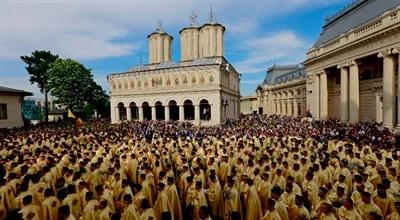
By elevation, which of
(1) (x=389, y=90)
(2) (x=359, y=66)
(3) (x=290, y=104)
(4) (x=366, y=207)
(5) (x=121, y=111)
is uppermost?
(2) (x=359, y=66)

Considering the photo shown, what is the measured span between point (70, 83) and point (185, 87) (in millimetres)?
19612

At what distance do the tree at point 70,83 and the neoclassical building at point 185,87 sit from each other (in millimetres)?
5796

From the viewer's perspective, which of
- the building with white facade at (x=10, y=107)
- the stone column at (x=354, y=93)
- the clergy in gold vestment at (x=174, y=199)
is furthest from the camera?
the building with white facade at (x=10, y=107)

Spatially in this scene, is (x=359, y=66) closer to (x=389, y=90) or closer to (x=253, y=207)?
(x=389, y=90)

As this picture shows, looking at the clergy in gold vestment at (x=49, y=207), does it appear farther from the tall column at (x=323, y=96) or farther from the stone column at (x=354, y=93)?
the tall column at (x=323, y=96)

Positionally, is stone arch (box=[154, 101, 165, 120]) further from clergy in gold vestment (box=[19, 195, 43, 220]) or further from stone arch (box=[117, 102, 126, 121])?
clergy in gold vestment (box=[19, 195, 43, 220])

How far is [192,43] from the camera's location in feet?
Answer: 183

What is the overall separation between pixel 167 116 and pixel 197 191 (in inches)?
1453

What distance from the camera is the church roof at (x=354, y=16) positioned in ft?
83.1

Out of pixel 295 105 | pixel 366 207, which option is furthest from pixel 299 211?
pixel 295 105

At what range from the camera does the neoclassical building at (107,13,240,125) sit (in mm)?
41406

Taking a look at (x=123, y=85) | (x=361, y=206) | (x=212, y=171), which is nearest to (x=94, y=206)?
(x=212, y=171)

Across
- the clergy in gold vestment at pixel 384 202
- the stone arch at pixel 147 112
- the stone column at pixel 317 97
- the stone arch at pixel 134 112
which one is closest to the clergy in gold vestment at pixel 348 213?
the clergy in gold vestment at pixel 384 202

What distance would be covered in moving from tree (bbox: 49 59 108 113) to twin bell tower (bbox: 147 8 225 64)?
1341 centimetres
